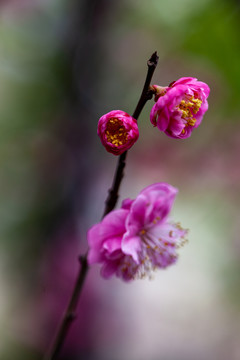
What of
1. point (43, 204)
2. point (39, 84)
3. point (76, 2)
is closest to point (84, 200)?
point (43, 204)

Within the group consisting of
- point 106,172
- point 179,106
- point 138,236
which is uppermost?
point 106,172

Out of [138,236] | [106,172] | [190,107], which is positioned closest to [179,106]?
[190,107]

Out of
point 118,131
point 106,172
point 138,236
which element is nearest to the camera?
point 118,131

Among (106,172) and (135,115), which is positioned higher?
(106,172)

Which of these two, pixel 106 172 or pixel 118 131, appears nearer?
pixel 118 131

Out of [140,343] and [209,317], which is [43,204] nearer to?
[140,343]

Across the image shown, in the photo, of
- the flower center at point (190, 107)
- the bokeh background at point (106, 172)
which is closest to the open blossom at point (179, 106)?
the flower center at point (190, 107)

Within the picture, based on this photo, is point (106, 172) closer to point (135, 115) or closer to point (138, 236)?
point (138, 236)

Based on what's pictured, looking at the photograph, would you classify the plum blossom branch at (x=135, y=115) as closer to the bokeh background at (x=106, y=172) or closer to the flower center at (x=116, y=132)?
the flower center at (x=116, y=132)
